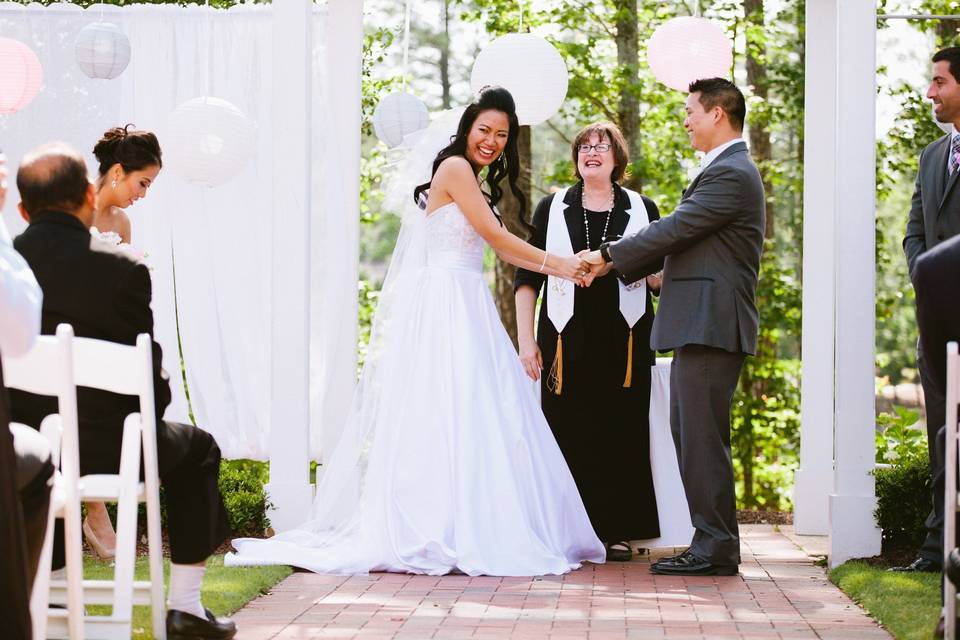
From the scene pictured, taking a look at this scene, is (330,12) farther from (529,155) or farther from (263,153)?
(529,155)

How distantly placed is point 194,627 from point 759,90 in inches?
408

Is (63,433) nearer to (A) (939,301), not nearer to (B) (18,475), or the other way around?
(B) (18,475)

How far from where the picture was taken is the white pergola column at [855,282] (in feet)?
16.9

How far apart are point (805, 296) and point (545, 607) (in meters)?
2.88

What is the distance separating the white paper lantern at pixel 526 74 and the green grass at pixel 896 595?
2469 mm

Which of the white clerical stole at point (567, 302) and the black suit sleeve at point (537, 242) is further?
the black suit sleeve at point (537, 242)

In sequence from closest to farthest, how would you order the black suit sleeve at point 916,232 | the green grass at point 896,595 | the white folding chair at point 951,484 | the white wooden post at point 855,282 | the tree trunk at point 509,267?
1. the white folding chair at point 951,484
2. the green grass at point 896,595
3. the black suit sleeve at point 916,232
4. the white wooden post at point 855,282
5. the tree trunk at point 509,267

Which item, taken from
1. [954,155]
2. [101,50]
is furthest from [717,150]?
[101,50]

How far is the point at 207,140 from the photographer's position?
18.6ft

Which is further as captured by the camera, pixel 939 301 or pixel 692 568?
pixel 692 568

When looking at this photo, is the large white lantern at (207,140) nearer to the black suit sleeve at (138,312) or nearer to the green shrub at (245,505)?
the green shrub at (245,505)

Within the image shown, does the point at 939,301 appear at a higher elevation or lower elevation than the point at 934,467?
higher

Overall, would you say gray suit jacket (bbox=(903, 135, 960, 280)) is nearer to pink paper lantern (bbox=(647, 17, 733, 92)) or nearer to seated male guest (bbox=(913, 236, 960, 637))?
pink paper lantern (bbox=(647, 17, 733, 92))

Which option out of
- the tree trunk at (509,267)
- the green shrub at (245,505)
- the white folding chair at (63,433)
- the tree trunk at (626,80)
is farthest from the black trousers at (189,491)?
the tree trunk at (626,80)
